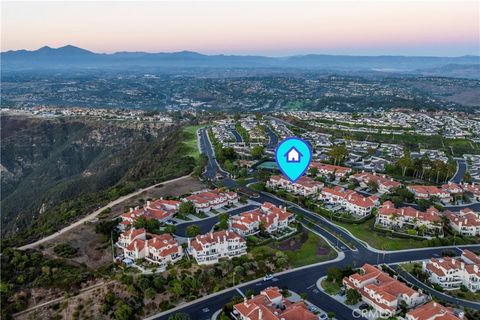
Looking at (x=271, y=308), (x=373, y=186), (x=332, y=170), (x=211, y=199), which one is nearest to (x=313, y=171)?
(x=332, y=170)

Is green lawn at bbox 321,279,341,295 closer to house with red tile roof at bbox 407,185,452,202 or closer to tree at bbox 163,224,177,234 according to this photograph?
tree at bbox 163,224,177,234

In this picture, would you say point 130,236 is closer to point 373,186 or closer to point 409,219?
point 409,219

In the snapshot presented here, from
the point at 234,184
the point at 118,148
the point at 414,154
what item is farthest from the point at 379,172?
the point at 118,148

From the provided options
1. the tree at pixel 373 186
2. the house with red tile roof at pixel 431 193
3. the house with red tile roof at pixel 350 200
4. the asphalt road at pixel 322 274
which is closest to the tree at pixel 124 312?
the asphalt road at pixel 322 274

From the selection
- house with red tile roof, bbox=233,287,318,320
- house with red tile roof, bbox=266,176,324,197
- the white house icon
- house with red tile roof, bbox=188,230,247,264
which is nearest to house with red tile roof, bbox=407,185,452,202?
house with red tile roof, bbox=266,176,324,197

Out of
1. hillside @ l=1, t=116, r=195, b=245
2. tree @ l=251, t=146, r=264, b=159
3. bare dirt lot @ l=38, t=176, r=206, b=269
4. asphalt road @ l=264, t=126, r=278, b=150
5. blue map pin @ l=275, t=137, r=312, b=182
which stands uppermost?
blue map pin @ l=275, t=137, r=312, b=182

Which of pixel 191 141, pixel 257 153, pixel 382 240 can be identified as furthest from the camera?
pixel 191 141

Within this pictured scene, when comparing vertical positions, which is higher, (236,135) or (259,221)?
(259,221)

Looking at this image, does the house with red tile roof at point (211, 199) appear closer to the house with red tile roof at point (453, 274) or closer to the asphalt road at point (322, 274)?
the asphalt road at point (322, 274)
